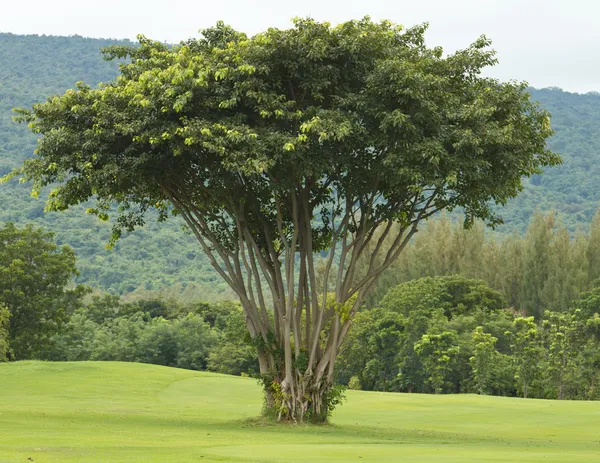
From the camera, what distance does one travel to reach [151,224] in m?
112

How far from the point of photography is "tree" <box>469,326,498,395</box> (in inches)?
1829

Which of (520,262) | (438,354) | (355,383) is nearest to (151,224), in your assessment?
(520,262)

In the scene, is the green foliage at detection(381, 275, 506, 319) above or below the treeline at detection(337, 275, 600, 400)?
above

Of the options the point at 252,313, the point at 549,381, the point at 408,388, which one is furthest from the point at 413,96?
the point at 408,388

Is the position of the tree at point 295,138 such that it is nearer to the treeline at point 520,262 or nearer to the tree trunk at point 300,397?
the tree trunk at point 300,397

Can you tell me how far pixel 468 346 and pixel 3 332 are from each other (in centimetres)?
2726

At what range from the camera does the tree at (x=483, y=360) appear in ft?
152

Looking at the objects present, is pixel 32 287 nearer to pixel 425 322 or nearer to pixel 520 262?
pixel 425 322

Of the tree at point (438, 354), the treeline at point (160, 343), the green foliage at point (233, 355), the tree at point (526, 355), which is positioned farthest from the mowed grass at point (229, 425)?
the treeline at point (160, 343)

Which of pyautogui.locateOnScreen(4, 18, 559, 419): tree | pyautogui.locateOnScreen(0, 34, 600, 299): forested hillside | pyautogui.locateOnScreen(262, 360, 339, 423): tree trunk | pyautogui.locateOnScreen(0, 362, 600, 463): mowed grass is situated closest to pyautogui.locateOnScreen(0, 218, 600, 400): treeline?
pyautogui.locateOnScreen(0, 34, 600, 299): forested hillside

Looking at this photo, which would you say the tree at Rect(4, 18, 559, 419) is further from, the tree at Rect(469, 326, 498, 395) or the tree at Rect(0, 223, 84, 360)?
the tree at Rect(0, 223, 84, 360)

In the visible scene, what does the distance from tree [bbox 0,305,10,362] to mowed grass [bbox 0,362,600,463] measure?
866 centimetres

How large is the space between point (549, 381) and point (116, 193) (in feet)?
101

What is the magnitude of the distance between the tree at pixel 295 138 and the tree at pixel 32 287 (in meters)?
33.6
